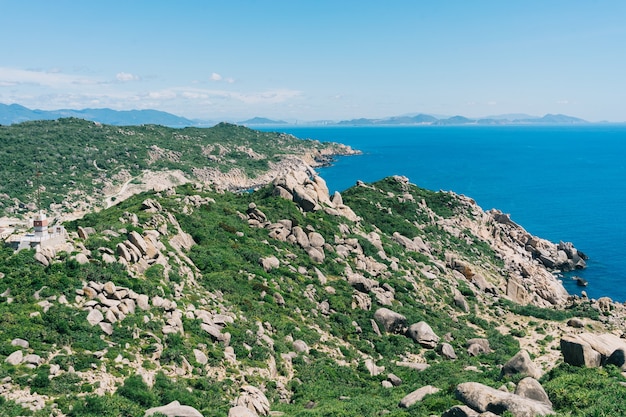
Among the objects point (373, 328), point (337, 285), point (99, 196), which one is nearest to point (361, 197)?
point (337, 285)

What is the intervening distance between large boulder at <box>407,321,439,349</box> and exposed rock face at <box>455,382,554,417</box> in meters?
21.7

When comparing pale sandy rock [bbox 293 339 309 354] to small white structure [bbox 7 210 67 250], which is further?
pale sandy rock [bbox 293 339 309 354]

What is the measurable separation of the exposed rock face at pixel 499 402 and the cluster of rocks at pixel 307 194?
44580 millimetres

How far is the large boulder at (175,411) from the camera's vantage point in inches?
938

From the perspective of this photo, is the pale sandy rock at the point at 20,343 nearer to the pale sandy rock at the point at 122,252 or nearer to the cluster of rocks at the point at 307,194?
the pale sandy rock at the point at 122,252

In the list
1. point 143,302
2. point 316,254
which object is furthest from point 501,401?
point 316,254

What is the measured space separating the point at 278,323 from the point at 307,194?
3044 cm

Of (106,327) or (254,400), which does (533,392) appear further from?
(106,327)

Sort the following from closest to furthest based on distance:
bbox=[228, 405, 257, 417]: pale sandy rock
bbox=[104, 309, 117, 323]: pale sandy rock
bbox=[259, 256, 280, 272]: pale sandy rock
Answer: bbox=[228, 405, 257, 417]: pale sandy rock < bbox=[104, 309, 117, 323]: pale sandy rock < bbox=[259, 256, 280, 272]: pale sandy rock

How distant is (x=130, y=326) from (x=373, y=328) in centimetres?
2482

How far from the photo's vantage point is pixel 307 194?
68.2m

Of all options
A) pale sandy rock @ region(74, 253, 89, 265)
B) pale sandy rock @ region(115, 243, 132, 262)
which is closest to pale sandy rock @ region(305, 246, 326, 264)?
pale sandy rock @ region(115, 243, 132, 262)

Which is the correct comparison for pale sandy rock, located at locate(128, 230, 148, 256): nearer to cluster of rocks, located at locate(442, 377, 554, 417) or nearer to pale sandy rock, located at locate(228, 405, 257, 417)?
pale sandy rock, located at locate(228, 405, 257, 417)

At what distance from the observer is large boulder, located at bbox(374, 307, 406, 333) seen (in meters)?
47.2
